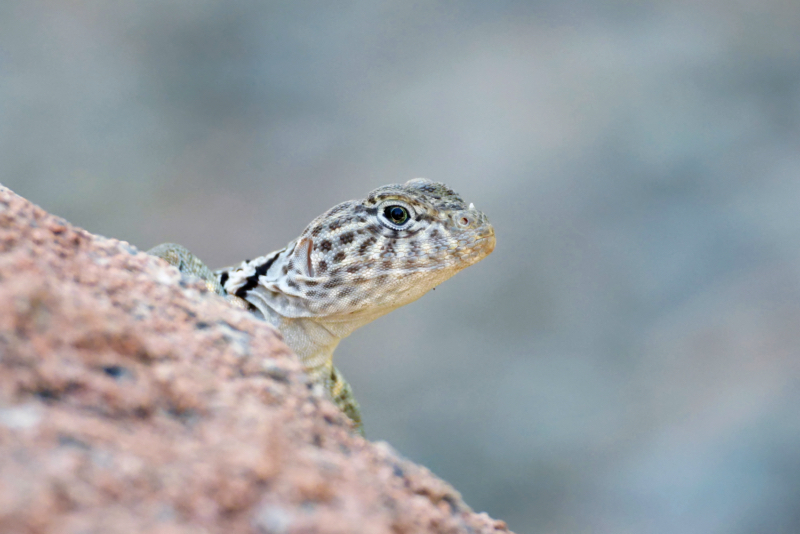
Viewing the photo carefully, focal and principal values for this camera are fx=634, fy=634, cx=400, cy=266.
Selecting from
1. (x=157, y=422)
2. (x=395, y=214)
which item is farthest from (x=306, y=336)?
(x=157, y=422)

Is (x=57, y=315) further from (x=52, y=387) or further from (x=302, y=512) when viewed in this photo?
(x=302, y=512)

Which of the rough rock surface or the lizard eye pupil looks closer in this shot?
the rough rock surface

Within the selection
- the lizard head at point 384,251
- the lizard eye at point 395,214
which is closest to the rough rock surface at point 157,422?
the lizard head at point 384,251

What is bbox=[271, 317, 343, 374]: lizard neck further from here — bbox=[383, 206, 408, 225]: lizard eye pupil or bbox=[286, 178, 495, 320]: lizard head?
bbox=[383, 206, 408, 225]: lizard eye pupil

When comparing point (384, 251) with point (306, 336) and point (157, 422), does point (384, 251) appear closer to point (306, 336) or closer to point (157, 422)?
A: point (306, 336)

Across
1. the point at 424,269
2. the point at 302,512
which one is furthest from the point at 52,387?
the point at 424,269

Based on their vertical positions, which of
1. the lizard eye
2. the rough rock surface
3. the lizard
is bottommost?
the rough rock surface

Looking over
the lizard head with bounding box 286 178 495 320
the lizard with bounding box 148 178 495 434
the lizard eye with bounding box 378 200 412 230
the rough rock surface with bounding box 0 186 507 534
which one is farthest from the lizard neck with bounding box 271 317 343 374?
the rough rock surface with bounding box 0 186 507 534
